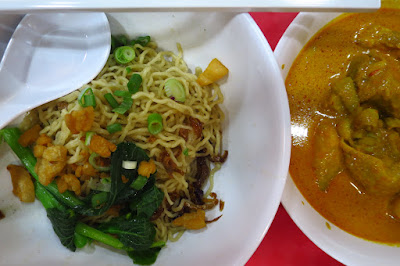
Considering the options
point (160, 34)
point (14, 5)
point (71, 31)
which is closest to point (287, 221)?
point (160, 34)

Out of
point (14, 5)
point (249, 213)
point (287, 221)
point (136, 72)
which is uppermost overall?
point (14, 5)

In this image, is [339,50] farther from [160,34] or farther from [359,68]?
[160,34]

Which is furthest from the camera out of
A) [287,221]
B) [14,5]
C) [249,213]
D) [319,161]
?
[287,221]

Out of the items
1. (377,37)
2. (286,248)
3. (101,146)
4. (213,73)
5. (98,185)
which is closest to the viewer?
(101,146)

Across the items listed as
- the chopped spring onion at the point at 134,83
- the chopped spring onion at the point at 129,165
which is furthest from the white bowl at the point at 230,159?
the chopped spring onion at the point at 129,165

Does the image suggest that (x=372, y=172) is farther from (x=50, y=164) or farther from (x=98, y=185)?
(x=50, y=164)

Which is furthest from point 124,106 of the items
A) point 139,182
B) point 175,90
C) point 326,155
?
point 326,155
